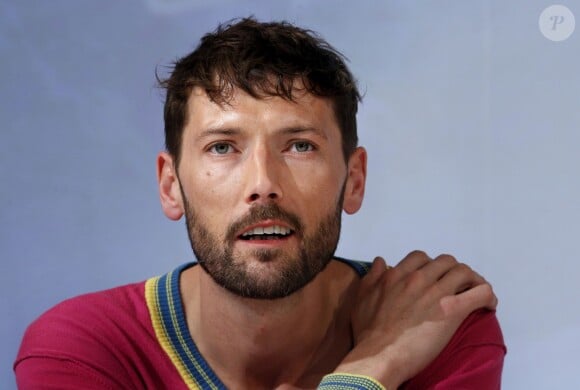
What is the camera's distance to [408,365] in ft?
5.70

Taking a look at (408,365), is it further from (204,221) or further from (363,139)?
(363,139)

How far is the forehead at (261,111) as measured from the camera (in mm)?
1692

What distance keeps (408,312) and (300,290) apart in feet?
0.63

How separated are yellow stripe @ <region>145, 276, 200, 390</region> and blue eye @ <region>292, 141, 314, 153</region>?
1.34 feet

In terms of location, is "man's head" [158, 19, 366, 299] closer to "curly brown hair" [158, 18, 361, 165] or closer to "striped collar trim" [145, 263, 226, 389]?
"curly brown hair" [158, 18, 361, 165]

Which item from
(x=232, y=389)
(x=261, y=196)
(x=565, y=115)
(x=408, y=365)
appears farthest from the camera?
(x=565, y=115)

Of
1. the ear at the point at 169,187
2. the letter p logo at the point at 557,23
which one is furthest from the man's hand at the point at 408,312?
the letter p logo at the point at 557,23

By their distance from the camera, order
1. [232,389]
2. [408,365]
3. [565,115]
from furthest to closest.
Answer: [565,115] → [232,389] → [408,365]

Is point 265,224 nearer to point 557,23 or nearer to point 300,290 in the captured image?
point 300,290

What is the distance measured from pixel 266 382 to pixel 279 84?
0.55 m

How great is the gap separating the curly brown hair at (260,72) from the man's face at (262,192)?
0.03 meters

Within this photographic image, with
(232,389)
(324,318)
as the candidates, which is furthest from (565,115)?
(232,389)

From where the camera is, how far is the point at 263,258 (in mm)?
1669

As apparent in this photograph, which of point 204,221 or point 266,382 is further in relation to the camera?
point 266,382
